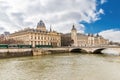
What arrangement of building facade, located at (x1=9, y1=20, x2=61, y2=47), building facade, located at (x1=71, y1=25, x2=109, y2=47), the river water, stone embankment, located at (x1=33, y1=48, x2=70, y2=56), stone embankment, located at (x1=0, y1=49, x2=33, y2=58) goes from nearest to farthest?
the river water
stone embankment, located at (x1=0, y1=49, x2=33, y2=58)
stone embankment, located at (x1=33, y1=48, x2=70, y2=56)
building facade, located at (x1=9, y1=20, x2=61, y2=47)
building facade, located at (x1=71, y1=25, x2=109, y2=47)

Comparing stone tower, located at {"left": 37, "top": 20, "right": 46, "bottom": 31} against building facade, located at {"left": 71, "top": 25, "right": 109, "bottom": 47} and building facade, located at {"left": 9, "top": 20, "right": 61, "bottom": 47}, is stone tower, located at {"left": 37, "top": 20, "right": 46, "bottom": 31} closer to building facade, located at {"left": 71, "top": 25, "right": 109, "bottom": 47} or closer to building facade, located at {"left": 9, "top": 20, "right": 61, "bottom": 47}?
building facade, located at {"left": 9, "top": 20, "right": 61, "bottom": 47}

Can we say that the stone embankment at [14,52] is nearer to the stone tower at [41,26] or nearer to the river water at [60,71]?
the river water at [60,71]

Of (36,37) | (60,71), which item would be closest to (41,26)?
(36,37)

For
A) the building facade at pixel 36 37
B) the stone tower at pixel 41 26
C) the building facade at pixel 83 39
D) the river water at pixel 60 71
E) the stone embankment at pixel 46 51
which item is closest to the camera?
the river water at pixel 60 71

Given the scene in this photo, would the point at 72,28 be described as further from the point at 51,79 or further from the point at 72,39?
the point at 51,79

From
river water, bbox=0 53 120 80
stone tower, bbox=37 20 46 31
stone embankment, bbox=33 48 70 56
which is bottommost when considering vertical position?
river water, bbox=0 53 120 80

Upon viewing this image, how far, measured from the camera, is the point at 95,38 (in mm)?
162500

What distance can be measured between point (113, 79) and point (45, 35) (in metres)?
84.5

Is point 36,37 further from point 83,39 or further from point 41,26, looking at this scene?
point 83,39

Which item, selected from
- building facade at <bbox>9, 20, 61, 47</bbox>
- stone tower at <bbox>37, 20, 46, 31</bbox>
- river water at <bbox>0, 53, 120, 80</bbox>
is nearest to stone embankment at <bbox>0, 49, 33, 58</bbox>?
river water at <bbox>0, 53, 120, 80</bbox>

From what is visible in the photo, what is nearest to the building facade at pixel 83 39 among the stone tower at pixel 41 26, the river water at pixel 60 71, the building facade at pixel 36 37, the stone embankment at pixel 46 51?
the building facade at pixel 36 37

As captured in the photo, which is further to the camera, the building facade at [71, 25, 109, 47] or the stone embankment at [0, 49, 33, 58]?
the building facade at [71, 25, 109, 47]

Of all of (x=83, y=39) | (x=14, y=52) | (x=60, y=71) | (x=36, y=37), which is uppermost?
(x=83, y=39)

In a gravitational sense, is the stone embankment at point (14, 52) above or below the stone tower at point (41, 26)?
below
